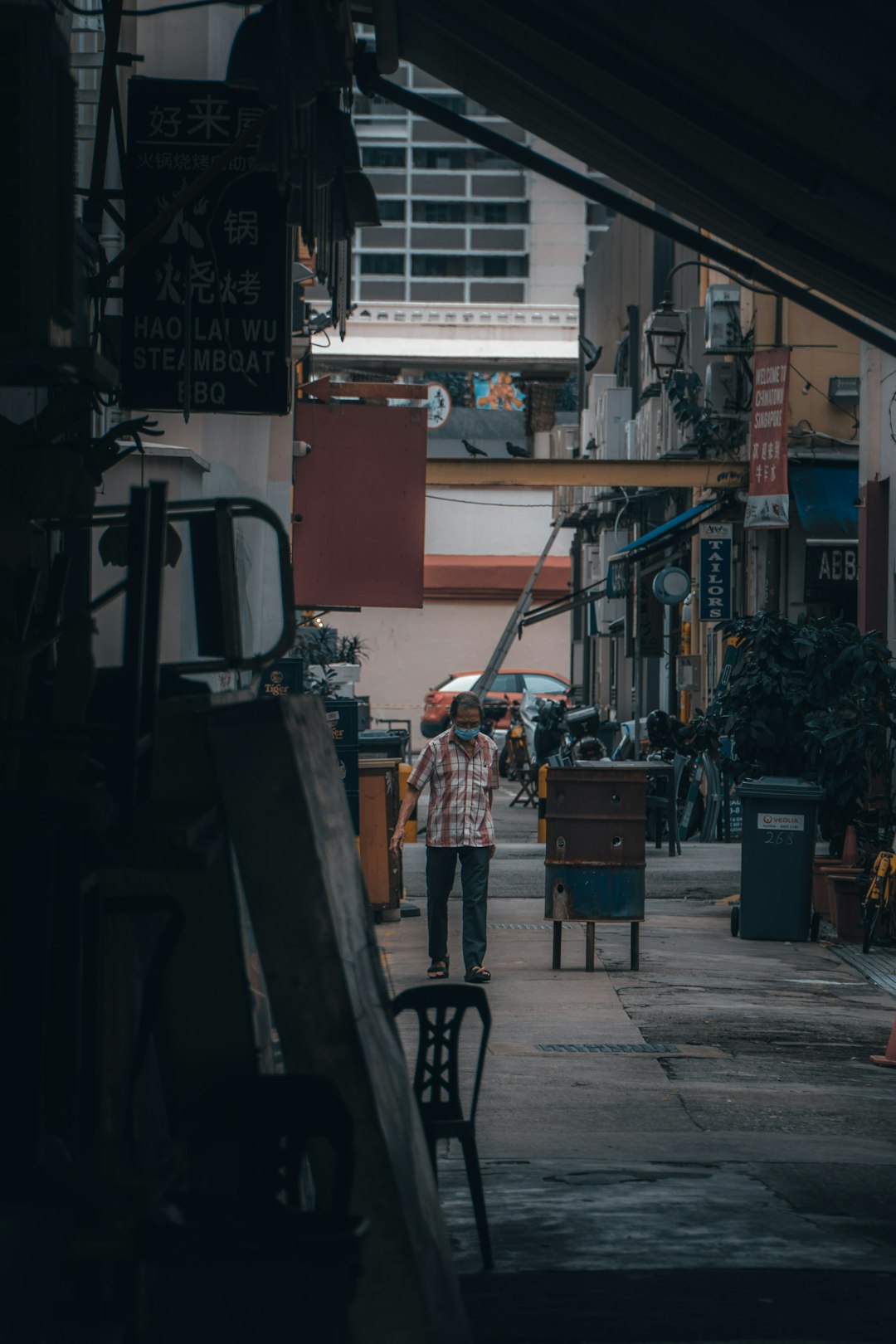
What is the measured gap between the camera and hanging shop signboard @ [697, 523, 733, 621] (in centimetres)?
2394

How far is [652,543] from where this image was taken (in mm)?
27797

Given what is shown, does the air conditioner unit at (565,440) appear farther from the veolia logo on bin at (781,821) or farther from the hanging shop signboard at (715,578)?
the veolia logo on bin at (781,821)

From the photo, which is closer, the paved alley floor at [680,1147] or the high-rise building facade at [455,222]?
the paved alley floor at [680,1147]

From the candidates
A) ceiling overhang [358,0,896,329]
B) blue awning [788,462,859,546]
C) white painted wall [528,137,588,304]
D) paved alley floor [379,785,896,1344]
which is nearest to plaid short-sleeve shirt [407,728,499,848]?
paved alley floor [379,785,896,1344]

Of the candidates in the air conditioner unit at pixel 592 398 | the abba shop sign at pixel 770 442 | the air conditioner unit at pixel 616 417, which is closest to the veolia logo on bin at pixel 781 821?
A: the abba shop sign at pixel 770 442

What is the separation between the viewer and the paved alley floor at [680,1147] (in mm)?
5367

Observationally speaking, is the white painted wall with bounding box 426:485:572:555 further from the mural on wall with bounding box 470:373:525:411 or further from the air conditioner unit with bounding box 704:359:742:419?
the air conditioner unit with bounding box 704:359:742:419

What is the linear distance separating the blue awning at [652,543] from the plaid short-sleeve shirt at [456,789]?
14.7 meters

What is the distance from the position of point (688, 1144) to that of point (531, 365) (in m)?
47.1

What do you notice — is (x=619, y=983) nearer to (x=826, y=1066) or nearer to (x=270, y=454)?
(x=826, y=1066)

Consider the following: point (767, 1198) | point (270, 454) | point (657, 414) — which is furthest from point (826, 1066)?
point (657, 414)

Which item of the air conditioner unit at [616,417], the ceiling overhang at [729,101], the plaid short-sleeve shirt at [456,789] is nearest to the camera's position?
the ceiling overhang at [729,101]

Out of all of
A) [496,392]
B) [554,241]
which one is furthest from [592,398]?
[554,241]

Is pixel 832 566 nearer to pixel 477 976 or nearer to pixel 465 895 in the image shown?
pixel 465 895
